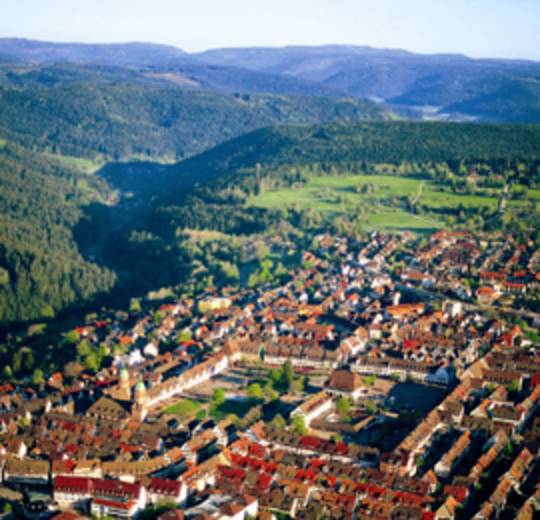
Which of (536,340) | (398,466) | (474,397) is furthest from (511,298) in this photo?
(398,466)

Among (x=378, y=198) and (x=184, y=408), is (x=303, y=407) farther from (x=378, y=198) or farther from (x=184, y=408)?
(x=378, y=198)

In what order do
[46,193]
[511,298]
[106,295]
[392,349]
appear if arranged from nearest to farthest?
1. [392,349]
2. [511,298]
3. [106,295]
4. [46,193]

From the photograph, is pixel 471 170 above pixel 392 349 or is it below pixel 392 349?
above

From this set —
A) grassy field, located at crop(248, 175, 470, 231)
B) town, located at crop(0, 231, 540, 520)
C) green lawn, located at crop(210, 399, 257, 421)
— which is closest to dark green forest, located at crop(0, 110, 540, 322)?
grassy field, located at crop(248, 175, 470, 231)

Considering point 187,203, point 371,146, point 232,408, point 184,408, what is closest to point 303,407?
point 232,408

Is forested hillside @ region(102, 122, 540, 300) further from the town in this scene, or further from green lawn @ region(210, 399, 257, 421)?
green lawn @ region(210, 399, 257, 421)

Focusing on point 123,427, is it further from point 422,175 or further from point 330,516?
point 422,175

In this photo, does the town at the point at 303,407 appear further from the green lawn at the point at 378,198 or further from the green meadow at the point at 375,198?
the green meadow at the point at 375,198
